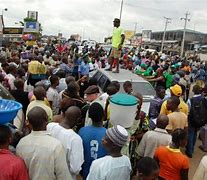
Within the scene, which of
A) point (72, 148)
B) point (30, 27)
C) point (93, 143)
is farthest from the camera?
point (30, 27)

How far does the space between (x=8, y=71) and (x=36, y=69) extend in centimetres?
75

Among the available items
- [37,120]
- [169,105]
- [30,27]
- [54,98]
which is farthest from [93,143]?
[30,27]

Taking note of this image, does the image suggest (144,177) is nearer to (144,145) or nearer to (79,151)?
(79,151)

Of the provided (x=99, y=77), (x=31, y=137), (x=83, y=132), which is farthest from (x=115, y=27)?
(x=31, y=137)

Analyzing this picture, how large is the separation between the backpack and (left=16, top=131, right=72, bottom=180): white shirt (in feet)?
15.3

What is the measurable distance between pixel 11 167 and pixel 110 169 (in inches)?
35.8

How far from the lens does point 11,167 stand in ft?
10.2

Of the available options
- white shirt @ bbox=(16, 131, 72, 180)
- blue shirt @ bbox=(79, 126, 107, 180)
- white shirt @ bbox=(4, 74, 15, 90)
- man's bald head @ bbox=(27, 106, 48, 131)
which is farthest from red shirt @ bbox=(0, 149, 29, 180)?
white shirt @ bbox=(4, 74, 15, 90)

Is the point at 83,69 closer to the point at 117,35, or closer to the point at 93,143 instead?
the point at 117,35

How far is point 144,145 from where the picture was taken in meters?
5.14

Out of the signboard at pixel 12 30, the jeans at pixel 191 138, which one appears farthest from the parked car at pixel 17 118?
the signboard at pixel 12 30

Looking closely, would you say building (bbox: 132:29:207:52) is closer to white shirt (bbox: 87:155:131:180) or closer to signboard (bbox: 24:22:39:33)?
signboard (bbox: 24:22:39:33)

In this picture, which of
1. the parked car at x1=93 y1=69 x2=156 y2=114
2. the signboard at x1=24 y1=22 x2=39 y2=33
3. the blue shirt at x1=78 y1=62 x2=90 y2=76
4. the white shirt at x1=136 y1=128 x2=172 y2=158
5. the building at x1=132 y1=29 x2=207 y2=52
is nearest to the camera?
the white shirt at x1=136 y1=128 x2=172 y2=158

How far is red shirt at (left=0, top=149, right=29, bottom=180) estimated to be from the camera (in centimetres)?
310
